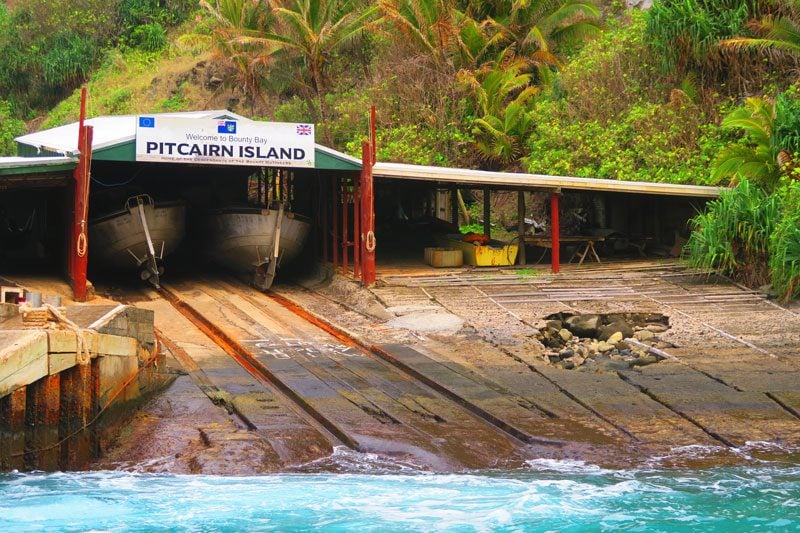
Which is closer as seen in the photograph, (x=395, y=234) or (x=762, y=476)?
(x=762, y=476)

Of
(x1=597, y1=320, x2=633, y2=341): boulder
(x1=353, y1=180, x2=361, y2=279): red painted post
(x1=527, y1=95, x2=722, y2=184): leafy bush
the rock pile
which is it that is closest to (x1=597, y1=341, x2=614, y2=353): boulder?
the rock pile

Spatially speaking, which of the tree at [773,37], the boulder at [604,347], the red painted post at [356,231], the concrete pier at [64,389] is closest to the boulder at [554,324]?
the boulder at [604,347]

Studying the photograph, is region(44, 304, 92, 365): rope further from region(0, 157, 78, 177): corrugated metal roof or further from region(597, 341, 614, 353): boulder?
region(597, 341, 614, 353): boulder

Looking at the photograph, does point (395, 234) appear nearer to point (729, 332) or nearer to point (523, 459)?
point (729, 332)

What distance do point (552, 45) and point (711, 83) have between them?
262 inches

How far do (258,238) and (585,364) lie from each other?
8642mm

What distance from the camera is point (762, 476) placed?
1017 centimetres

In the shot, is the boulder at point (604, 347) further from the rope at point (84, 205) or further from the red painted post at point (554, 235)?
the rope at point (84, 205)

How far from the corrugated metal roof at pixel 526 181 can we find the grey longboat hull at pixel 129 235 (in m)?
4.52

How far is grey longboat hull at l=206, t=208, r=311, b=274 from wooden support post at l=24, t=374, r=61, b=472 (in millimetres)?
10131

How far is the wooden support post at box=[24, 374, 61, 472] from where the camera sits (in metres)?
10.4

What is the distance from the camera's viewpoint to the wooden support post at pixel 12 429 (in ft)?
33.1

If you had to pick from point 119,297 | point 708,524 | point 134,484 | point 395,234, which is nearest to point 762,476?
point 708,524

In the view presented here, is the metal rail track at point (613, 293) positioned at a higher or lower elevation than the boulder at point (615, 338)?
higher
